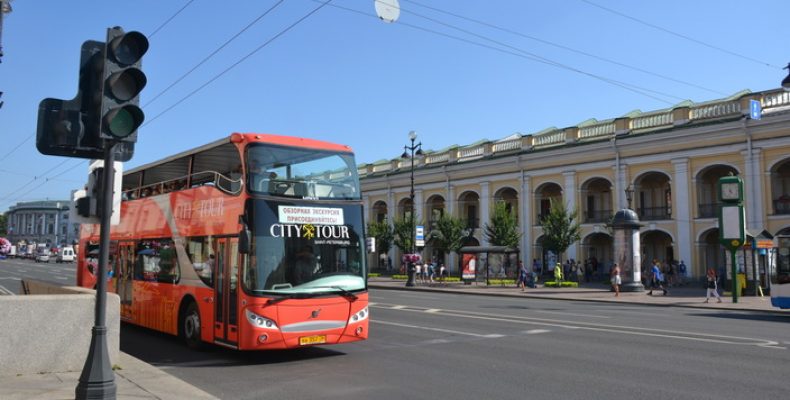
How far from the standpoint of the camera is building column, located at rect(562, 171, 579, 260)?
43.4 meters

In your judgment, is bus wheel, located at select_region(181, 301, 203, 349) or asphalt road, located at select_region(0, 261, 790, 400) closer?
asphalt road, located at select_region(0, 261, 790, 400)

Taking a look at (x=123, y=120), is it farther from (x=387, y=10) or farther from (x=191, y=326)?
(x=387, y=10)

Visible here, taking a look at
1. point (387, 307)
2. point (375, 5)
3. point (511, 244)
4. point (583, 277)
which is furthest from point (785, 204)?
point (375, 5)

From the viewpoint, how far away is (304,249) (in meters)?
10.3

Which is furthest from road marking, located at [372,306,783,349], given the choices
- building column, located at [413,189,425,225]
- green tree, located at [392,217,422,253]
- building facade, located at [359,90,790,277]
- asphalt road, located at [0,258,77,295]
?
building column, located at [413,189,425,225]

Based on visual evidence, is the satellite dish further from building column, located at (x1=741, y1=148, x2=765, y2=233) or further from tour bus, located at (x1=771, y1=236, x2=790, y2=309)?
building column, located at (x1=741, y1=148, x2=765, y2=233)

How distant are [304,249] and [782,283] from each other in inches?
644

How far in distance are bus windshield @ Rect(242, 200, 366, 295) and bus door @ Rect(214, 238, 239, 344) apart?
1.49 ft

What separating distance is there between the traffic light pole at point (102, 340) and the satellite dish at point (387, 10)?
7.14 m


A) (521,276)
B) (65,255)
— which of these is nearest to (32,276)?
(521,276)

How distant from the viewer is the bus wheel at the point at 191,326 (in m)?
11.4

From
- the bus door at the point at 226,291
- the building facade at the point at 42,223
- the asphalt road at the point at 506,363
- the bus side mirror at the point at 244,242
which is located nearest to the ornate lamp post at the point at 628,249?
the asphalt road at the point at 506,363

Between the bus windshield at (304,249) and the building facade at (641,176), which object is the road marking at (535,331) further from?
the building facade at (641,176)

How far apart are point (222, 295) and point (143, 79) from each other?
495 cm
